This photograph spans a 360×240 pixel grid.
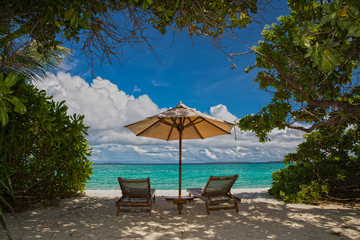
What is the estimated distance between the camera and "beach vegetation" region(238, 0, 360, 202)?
14.3ft

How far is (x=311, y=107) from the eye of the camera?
609 cm

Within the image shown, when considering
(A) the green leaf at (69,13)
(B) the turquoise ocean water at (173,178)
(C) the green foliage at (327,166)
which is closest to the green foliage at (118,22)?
(A) the green leaf at (69,13)

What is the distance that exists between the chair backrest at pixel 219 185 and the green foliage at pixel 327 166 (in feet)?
7.26

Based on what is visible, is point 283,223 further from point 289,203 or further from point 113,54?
point 113,54

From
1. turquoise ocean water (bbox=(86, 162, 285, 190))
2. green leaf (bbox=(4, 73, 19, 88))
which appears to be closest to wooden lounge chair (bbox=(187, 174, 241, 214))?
green leaf (bbox=(4, 73, 19, 88))

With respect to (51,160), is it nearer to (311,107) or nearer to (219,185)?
(219,185)

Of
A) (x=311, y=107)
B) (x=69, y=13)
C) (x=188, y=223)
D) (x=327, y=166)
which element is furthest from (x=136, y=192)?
(x=327, y=166)

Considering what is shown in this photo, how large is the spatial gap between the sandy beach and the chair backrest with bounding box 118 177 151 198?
1.37 feet

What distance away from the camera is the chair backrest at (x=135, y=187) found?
470 cm

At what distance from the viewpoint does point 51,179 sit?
5.62 meters

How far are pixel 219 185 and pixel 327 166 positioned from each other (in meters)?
4.25

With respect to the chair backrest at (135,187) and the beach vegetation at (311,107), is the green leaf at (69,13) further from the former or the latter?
Answer: the chair backrest at (135,187)

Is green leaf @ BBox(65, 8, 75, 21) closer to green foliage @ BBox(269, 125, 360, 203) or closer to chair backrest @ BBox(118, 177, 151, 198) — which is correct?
chair backrest @ BBox(118, 177, 151, 198)

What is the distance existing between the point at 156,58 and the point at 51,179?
439cm
